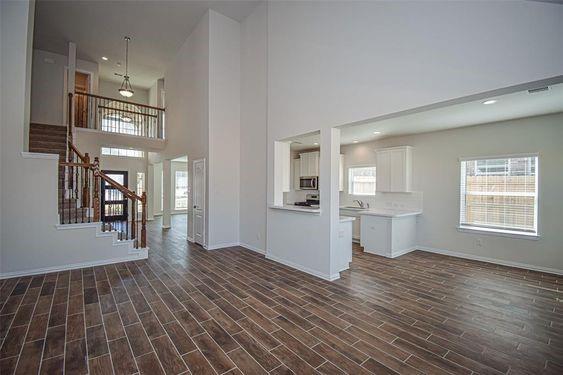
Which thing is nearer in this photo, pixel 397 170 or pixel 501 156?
pixel 501 156

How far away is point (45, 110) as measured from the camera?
312 inches

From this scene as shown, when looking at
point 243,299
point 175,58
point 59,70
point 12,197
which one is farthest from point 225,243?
point 59,70

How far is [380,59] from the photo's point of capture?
3186 millimetres

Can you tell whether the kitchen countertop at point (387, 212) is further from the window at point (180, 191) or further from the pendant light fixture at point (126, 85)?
the window at point (180, 191)

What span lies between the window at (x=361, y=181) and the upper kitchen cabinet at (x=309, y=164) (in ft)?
3.52

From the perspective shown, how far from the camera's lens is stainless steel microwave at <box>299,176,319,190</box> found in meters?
7.86

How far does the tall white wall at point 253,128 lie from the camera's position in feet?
17.8

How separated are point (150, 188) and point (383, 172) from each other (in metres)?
9.79

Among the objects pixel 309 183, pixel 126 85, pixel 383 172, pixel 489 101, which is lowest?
pixel 309 183

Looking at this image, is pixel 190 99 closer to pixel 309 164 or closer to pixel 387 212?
pixel 309 164

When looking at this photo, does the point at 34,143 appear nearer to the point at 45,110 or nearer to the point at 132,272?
the point at 45,110

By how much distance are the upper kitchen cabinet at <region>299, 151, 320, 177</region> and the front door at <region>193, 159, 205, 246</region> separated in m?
3.50

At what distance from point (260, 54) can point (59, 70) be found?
740 cm

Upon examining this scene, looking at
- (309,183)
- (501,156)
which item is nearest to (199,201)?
(309,183)
